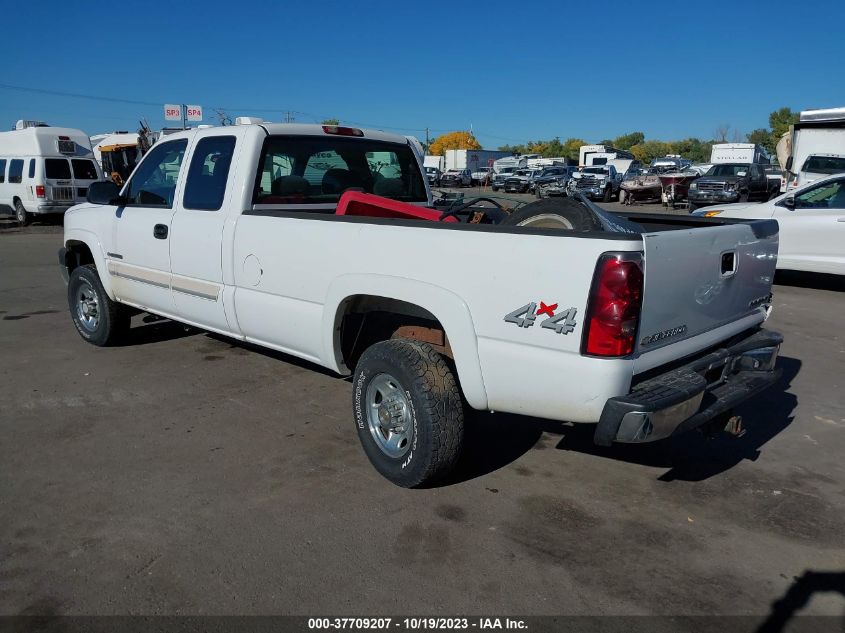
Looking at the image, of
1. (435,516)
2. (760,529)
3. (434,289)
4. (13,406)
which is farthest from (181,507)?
(760,529)

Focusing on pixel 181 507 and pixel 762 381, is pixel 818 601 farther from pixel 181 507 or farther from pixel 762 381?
pixel 181 507

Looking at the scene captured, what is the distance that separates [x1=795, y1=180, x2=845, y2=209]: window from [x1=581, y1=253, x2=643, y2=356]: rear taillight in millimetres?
8824

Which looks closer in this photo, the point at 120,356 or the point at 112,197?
the point at 112,197

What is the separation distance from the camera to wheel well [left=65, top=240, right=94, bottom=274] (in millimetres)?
6590

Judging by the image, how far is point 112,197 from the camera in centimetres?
574

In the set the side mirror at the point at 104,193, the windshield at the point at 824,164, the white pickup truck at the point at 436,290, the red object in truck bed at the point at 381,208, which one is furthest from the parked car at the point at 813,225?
the windshield at the point at 824,164

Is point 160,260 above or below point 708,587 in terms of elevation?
above

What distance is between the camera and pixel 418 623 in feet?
8.78

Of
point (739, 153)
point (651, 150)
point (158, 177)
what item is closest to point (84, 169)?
point (158, 177)

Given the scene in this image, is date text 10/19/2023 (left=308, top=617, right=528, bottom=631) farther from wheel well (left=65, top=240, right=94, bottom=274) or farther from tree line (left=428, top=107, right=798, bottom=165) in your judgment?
tree line (left=428, top=107, right=798, bottom=165)

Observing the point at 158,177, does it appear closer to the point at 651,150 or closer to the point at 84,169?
the point at 84,169

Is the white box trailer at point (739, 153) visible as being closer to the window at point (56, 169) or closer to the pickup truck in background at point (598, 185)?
the pickup truck in background at point (598, 185)

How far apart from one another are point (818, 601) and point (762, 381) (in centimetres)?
122

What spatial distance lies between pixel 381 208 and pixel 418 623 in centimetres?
271
